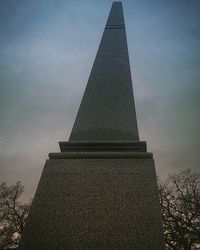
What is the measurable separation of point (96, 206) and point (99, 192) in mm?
184

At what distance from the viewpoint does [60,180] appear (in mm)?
3314

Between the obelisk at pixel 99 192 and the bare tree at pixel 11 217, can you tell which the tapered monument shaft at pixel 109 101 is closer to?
the obelisk at pixel 99 192

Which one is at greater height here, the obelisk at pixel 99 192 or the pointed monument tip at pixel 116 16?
the pointed monument tip at pixel 116 16

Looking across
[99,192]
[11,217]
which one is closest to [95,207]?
[99,192]

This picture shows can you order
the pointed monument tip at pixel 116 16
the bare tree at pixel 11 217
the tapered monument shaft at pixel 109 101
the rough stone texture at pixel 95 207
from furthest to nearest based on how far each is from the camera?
the bare tree at pixel 11 217 < the pointed monument tip at pixel 116 16 < the tapered monument shaft at pixel 109 101 < the rough stone texture at pixel 95 207

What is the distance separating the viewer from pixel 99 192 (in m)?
3.13

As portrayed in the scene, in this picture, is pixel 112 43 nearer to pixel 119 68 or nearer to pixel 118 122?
pixel 119 68

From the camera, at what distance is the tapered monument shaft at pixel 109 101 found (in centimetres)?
418

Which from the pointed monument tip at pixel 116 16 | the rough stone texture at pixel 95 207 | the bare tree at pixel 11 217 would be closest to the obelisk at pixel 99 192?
the rough stone texture at pixel 95 207

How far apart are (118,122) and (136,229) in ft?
6.19

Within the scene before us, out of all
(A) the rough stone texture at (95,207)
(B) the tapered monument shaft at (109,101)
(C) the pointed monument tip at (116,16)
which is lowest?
(A) the rough stone texture at (95,207)

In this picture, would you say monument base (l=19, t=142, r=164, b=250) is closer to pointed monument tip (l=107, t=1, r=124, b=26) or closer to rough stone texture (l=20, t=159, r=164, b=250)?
rough stone texture (l=20, t=159, r=164, b=250)

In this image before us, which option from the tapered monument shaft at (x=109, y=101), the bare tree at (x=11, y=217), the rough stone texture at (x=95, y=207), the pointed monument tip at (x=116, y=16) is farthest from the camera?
the bare tree at (x=11, y=217)

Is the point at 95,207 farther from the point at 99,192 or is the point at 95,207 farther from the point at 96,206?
the point at 99,192
